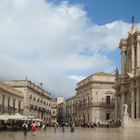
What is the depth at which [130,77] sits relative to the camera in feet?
188

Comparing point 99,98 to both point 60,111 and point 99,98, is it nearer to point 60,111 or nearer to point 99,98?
point 99,98

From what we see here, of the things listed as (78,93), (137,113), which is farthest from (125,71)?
(78,93)

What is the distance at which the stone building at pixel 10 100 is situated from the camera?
5838 cm

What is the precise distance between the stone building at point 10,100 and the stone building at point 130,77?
16.3 metres

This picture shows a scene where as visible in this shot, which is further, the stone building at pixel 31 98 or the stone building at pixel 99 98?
the stone building at pixel 99 98

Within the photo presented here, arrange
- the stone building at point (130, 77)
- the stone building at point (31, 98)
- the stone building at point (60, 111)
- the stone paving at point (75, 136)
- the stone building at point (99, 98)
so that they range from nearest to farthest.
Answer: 1. the stone paving at point (75, 136)
2. the stone building at point (130, 77)
3. the stone building at point (31, 98)
4. the stone building at point (99, 98)
5. the stone building at point (60, 111)

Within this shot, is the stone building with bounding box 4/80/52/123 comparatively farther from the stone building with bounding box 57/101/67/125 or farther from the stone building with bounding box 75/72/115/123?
the stone building with bounding box 57/101/67/125

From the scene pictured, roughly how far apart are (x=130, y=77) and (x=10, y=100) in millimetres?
18824

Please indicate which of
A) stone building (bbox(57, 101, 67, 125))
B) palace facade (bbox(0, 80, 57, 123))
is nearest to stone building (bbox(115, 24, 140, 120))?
palace facade (bbox(0, 80, 57, 123))

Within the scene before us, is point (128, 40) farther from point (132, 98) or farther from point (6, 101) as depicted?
point (6, 101)

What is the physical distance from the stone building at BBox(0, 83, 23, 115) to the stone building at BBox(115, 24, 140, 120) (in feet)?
53.6

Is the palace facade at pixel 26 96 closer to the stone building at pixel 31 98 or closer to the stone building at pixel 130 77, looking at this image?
the stone building at pixel 31 98

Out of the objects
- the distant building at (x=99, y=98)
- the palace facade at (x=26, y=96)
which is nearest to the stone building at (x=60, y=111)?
the palace facade at (x=26, y=96)

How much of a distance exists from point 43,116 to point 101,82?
1826 cm
